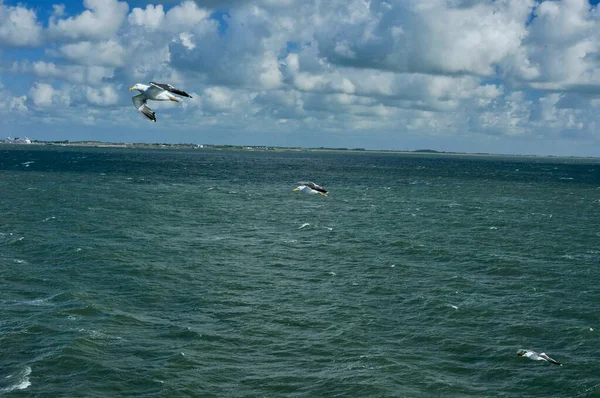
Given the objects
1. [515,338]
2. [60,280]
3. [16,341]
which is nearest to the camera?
→ [16,341]

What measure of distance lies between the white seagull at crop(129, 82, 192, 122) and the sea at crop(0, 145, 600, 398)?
16.1 metres

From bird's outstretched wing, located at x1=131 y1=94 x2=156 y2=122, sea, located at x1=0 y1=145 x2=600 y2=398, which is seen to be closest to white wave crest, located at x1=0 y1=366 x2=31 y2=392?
sea, located at x1=0 y1=145 x2=600 y2=398

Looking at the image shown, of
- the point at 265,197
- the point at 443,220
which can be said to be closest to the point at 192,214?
the point at 265,197

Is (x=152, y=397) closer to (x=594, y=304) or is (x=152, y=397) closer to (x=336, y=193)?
(x=594, y=304)

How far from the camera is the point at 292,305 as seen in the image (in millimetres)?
43656

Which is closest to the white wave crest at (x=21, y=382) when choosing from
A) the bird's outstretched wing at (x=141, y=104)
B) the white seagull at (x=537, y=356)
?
the bird's outstretched wing at (x=141, y=104)

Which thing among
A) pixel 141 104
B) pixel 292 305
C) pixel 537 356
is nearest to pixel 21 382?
pixel 141 104

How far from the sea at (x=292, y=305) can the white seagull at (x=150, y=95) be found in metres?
16.1

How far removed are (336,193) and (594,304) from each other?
85.8 m

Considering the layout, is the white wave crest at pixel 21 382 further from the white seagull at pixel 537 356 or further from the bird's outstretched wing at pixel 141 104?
the white seagull at pixel 537 356

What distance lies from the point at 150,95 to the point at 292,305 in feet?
88.7

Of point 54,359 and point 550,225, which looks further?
point 550,225

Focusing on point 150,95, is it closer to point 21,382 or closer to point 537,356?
point 21,382

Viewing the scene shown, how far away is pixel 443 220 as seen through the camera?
285 feet
